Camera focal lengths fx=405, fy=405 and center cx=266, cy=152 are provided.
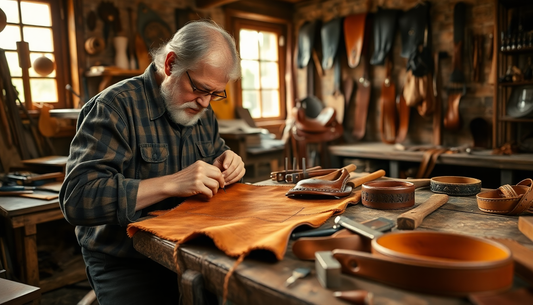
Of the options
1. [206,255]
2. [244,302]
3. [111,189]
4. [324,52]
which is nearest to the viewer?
[244,302]

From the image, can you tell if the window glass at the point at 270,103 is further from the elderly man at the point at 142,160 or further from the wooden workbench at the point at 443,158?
the elderly man at the point at 142,160

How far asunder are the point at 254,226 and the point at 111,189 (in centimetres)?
60

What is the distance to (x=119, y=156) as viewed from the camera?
169 cm

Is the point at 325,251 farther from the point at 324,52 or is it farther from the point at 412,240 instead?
the point at 324,52

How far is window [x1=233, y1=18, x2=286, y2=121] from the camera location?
621cm

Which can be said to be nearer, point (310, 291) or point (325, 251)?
point (310, 291)

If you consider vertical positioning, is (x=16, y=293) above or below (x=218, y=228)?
below

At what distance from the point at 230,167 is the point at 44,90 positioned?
10.7 ft

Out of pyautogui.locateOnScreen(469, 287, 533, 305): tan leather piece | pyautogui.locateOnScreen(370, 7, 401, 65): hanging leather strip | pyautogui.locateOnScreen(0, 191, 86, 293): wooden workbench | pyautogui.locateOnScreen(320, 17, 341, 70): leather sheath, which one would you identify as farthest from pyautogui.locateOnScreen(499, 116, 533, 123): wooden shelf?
pyautogui.locateOnScreen(0, 191, 86, 293): wooden workbench

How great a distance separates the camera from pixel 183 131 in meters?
2.06

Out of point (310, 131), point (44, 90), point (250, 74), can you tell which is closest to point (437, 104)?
point (310, 131)

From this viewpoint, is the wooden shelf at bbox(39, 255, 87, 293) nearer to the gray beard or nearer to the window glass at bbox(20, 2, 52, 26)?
the gray beard

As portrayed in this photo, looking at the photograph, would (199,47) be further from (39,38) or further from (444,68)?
(444,68)

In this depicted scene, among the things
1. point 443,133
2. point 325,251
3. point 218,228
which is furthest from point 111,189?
point 443,133
